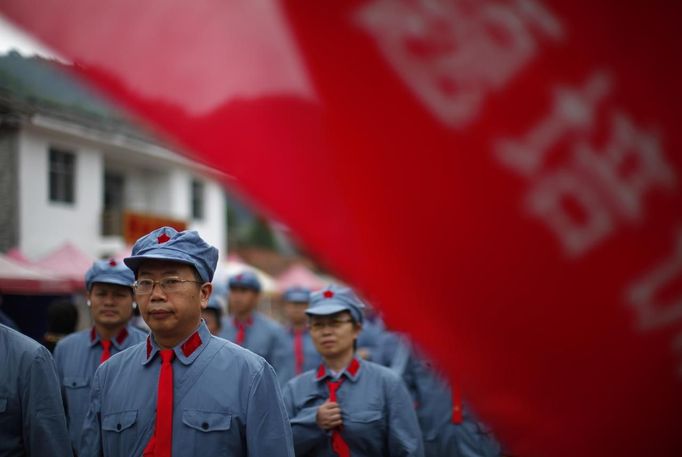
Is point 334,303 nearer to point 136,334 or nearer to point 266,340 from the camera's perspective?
point 136,334

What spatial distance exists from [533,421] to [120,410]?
2290mm

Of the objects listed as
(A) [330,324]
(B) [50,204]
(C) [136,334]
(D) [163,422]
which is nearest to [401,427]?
(A) [330,324]

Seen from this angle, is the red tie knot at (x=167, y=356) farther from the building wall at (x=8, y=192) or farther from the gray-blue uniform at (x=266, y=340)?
the building wall at (x=8, y=192)

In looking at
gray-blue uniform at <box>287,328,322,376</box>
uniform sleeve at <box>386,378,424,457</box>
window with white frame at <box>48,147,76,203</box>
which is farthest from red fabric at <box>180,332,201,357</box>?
window with white frame at <box>48,147,76,203</box>

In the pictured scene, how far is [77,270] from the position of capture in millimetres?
14711

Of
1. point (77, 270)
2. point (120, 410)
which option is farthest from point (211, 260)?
point (77, 270)

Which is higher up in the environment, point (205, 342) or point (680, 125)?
point (680, 125)

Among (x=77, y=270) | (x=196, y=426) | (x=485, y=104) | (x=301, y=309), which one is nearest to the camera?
(x=485, y=104)

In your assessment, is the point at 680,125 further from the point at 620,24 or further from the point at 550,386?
the point at 550,386

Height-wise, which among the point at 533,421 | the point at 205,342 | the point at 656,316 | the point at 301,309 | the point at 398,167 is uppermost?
the point at 398,167

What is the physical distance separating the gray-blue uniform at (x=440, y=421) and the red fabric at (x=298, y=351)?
2.31 m

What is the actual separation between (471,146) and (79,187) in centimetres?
2209

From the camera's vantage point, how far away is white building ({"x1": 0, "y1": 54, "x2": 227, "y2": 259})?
18969mm

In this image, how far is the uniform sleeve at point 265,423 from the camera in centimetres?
269
